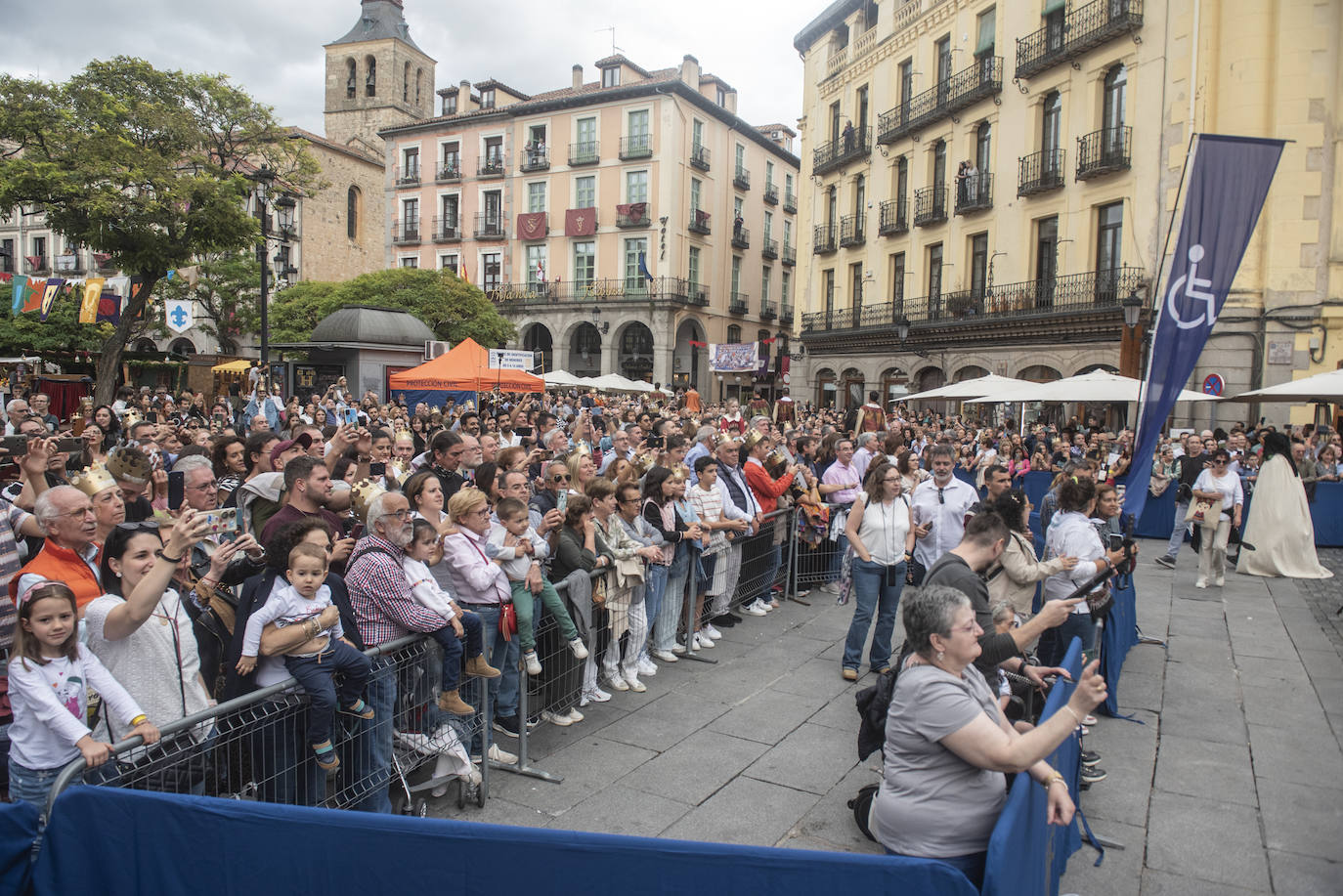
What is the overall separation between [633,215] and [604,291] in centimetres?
399

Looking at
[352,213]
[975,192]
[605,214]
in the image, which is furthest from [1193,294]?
[352,213]

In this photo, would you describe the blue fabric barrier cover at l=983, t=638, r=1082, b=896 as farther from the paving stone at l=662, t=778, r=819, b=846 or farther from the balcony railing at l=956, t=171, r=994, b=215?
the balcony railing at l=956, t=171, r=994, b=215

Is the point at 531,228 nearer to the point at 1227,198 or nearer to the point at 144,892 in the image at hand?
the point at 1227,198

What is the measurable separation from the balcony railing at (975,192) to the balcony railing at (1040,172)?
3.34 ft

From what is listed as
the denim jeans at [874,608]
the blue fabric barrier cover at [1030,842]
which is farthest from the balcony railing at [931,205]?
the blue fabric barrier cover at [1030,842]

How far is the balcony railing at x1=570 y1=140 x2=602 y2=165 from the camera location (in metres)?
41.5

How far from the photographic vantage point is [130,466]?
5312 millimetres

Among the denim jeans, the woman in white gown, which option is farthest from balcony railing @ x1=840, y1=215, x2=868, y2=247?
the denim jeans

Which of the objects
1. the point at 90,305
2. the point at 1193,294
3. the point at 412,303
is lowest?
the point at 1193,294

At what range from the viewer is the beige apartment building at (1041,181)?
17875 mm

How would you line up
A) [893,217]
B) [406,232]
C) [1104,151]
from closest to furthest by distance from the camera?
[1104,151]
[893,217]
[406,232]

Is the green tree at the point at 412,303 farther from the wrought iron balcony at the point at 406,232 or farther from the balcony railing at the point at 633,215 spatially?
the wrought iron balcony at the point at 406,232

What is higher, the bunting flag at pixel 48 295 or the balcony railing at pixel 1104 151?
the balcony railing at pixel 1104 151

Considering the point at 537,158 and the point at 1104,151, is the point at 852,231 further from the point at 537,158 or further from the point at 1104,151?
the point at 537,158
